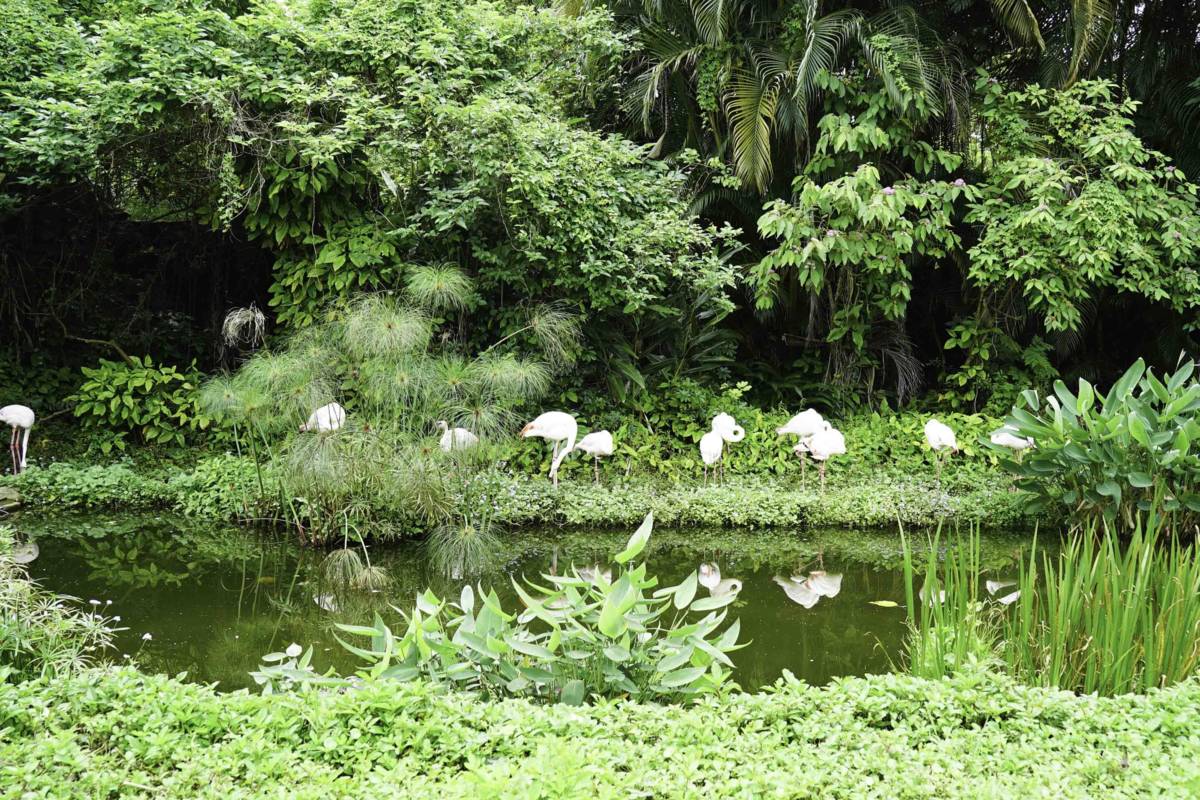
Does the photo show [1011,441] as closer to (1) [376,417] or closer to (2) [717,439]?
(2) [717,439]

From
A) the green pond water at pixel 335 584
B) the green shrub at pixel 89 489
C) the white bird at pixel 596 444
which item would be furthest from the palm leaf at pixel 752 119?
the green shrub at pixel 89 489

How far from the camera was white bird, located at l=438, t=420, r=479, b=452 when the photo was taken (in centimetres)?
573

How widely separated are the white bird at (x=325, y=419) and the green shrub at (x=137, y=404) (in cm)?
288

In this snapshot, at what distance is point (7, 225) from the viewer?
346 inches

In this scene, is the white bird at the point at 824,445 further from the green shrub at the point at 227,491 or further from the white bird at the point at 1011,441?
the green shrub at the point at 227,491

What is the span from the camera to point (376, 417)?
5.85 metres

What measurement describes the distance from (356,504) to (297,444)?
535 millimetres

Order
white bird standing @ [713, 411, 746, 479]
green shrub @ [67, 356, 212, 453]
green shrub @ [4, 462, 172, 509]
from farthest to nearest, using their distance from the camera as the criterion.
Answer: green shrub @ [67, 356, 212, 453] → white bird standing @ [713, 411, 746, 479] → green shrub @ [4, 462, 172, 509]

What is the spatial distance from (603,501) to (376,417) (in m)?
1.94

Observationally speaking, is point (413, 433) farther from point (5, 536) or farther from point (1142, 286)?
A: point (1142, 286)

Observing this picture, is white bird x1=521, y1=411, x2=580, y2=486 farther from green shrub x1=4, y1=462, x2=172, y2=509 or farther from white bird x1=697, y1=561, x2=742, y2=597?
green shrub x1=4, y1=462, x2=172, y2=509

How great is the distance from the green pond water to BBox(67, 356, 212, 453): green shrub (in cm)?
166

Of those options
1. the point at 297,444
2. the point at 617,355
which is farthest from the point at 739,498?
the point at 297,444

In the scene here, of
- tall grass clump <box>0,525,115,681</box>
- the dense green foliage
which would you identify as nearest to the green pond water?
tall grass clump <box>0,525,115,681</box>
